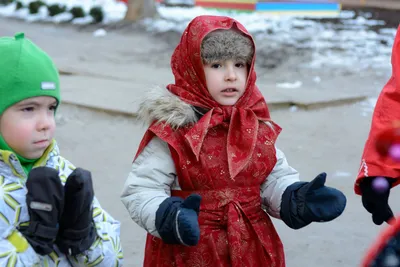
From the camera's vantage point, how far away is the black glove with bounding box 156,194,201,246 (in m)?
2.50

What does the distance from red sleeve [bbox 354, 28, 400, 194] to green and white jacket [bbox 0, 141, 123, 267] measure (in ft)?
3.98

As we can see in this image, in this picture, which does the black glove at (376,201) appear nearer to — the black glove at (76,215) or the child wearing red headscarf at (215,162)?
the child wearing red headscarf at (215,162)

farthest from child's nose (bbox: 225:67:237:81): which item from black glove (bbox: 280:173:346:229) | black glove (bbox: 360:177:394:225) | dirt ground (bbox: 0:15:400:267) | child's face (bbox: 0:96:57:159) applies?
dirt ground (bbox: 0:15:400:267)

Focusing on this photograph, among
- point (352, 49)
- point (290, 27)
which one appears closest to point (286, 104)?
point (352, 49)

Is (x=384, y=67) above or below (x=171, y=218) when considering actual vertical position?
below

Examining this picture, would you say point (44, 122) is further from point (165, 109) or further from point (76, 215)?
point (165, 109)

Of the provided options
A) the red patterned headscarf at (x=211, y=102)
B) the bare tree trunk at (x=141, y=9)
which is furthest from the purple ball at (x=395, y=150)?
the bare tree trunk at (x=141, y=9)

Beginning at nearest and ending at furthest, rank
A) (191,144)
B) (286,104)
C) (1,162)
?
(1,162), (191,144), (286,104)

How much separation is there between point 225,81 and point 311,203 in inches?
24.1

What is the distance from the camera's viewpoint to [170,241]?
2.62 m

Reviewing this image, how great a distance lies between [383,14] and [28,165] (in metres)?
15.9

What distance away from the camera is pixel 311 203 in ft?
8.84

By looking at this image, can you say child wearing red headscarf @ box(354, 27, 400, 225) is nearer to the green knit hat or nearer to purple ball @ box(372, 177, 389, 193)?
purple ball @ box(372, 177, 389, 193)

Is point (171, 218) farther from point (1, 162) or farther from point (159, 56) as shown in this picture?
point (159, 56)
